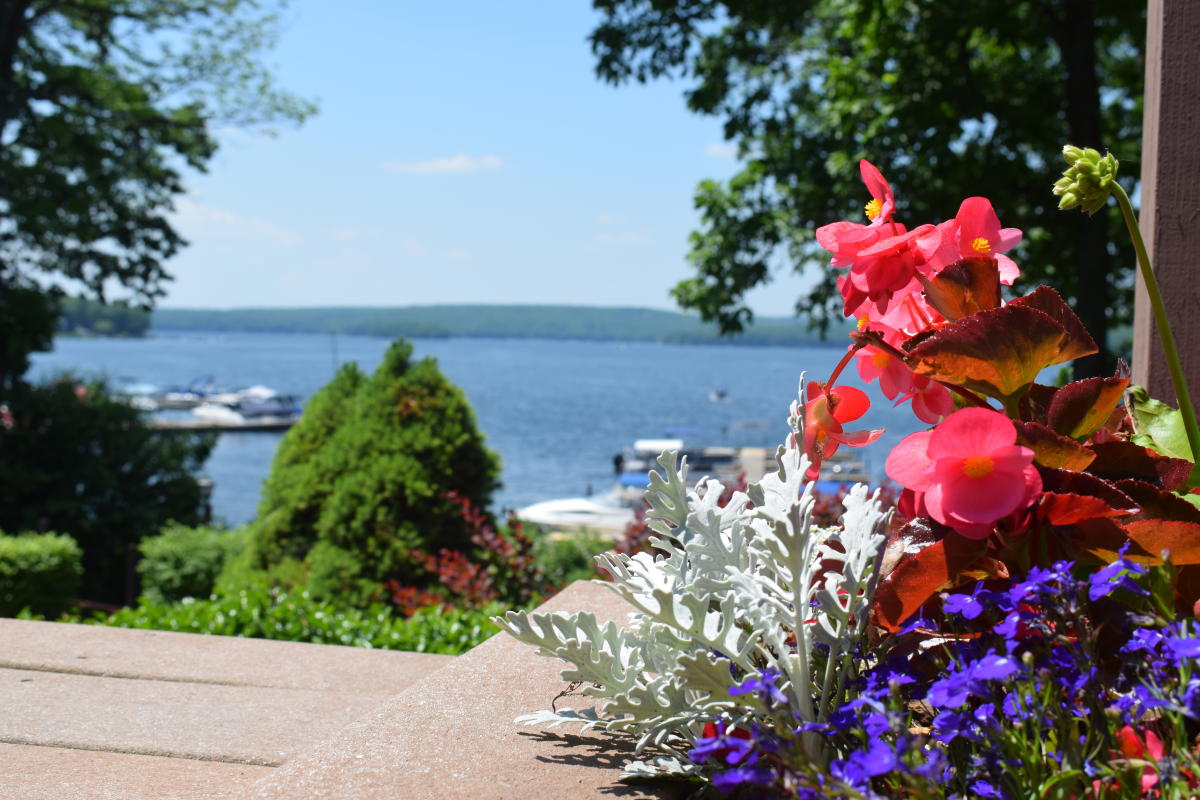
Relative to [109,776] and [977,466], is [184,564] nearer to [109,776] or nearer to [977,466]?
[109,776]

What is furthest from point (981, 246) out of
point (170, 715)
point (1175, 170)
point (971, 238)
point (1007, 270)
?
point (170, 715)

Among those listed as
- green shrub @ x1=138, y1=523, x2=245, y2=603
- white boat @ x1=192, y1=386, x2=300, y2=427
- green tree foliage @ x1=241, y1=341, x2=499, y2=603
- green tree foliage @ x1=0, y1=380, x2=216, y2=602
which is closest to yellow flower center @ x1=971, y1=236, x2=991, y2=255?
green tree foliage @ x1=241, y1=341, x2=499, y2=603

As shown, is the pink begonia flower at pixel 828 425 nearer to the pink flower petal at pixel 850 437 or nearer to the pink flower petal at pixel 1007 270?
the pink flower petal at pixel 850 437

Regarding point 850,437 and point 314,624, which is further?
point 314,624

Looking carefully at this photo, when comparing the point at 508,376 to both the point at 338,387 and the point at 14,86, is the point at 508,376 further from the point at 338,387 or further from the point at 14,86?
the point at 338,387

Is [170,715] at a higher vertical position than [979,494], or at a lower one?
lower

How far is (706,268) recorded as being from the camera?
10328 mm

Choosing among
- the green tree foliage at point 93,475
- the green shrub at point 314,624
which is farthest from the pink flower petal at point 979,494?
the green tree foliage at point 93,475

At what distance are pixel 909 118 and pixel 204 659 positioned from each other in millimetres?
7636

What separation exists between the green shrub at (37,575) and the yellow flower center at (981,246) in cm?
768

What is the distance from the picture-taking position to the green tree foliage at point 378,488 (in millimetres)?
6074

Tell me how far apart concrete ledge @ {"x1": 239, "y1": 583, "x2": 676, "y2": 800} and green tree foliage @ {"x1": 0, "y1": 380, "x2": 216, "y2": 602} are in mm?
14104

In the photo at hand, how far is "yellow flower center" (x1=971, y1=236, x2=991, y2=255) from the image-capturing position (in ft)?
5.11

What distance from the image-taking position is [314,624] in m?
4.54
